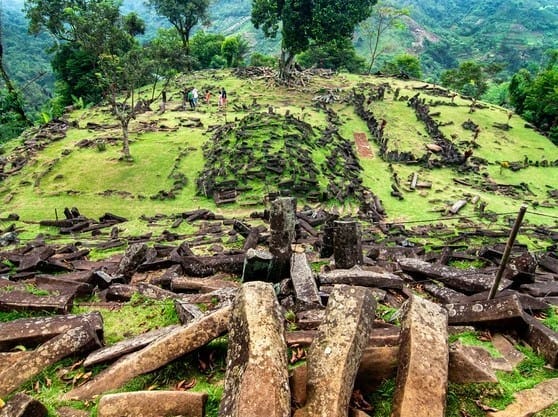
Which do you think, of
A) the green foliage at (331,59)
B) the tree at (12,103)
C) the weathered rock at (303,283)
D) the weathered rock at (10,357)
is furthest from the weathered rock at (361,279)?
the green foliage at (331,59)

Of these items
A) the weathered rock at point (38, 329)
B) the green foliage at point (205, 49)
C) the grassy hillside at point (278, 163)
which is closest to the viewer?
the weathered rock at point (38, 329)

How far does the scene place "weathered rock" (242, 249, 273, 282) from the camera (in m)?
6.18

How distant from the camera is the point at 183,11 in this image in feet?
143

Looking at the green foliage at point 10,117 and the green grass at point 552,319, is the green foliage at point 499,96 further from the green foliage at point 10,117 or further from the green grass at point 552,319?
the green foliage at point 10,117

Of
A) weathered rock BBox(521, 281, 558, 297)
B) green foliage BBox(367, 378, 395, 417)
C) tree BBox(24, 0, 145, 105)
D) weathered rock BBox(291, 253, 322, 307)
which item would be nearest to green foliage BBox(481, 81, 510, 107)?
tree BBox(24, 0, 145, 105)

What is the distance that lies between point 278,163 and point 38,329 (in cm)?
1426

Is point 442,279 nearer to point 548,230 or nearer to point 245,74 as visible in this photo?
point 548,230

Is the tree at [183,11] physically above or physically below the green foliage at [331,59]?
above

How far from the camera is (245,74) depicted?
38.2 m

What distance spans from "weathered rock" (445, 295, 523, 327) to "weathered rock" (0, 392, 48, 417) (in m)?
4.55

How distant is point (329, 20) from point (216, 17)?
Result: 12804 centimetres

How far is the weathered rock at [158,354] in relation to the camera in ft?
11.9

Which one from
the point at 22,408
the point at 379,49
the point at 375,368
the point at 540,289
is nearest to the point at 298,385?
the point at 375,368

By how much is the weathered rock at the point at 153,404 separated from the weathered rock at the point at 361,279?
11.1 feet
